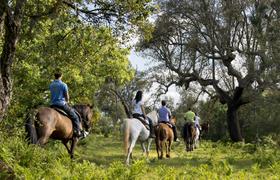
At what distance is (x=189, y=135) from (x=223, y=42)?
1150 centimetres

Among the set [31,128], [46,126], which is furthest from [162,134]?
[31,128]

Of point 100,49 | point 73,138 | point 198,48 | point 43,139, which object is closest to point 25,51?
point 100,49

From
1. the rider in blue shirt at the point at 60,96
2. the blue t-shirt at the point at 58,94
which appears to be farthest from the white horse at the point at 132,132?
the blue t-shirt at the point at 58,94

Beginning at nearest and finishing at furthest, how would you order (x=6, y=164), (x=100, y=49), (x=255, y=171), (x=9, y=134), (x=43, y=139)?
(x=6, y=164) → (x=9, y=134) → (x=255, y=171) → (x=43, y=139) → (x=100, y=49)

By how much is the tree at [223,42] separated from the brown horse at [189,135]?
26.3 feet

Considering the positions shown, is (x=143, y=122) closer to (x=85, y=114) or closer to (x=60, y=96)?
(x=85, y=114)

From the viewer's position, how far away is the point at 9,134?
32.3 feet

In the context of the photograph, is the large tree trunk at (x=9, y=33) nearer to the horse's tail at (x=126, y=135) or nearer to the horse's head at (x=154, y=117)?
the horse's tail at (x=126, y=135)

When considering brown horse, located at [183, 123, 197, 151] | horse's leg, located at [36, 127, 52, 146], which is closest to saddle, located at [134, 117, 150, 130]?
horse's leg, located at [36, 127, 52, 146]

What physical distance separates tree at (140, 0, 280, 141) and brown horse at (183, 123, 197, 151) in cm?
803

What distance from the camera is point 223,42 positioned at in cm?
3359

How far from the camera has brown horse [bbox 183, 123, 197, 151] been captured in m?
24.0

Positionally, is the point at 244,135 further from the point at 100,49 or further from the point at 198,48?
the point at 100,49

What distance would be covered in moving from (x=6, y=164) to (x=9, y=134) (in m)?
2.29
